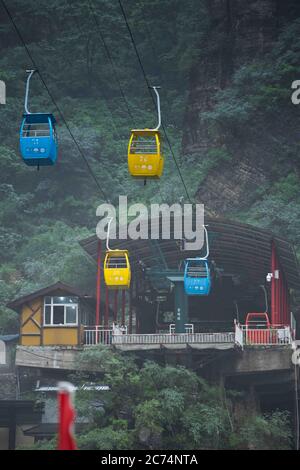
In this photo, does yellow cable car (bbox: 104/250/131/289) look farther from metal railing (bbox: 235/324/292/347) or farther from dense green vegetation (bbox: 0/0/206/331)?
dense green vegetation (bbox: 0/0/206/331)

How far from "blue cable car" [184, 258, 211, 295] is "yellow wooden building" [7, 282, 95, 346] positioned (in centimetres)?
456

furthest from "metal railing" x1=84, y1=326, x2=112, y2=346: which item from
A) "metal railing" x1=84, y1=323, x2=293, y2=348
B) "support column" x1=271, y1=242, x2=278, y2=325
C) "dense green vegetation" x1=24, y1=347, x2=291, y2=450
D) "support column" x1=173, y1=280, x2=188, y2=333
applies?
"support column" x1=271, y1=242, x2=278, y2=325

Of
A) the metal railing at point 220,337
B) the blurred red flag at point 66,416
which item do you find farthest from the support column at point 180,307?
the blurred red flag at point 66,416

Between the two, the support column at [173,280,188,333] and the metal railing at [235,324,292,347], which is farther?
the support column at [173,280,188,333]

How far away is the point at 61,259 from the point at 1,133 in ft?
53.8

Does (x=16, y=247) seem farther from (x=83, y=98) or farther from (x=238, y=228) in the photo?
(x=238, y=228)

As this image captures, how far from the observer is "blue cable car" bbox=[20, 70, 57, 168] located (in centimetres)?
3566

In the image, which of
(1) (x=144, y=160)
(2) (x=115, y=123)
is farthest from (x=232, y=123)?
(1) (x=144, y=160)

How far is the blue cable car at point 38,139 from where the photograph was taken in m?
35.7

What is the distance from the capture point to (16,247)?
2803 inches

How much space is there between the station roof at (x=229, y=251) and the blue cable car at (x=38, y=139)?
11977 millimetres

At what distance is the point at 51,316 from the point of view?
45875mm
